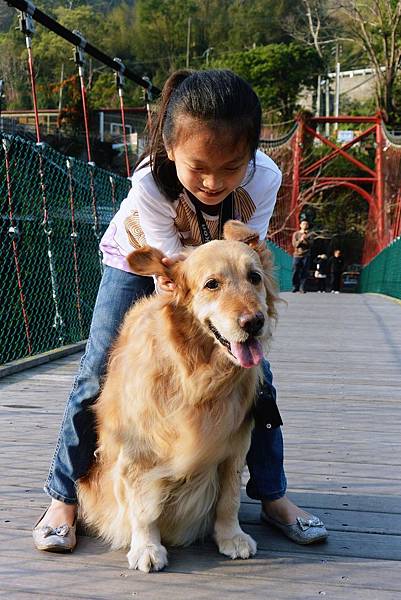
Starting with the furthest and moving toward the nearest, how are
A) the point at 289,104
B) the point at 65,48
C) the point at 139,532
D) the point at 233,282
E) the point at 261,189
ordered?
the point at 65,48 < the point at 289,104 < the point at 261,189 < the point at 139,532 < the point at 233,282

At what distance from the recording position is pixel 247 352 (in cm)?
175

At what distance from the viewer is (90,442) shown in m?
2.17

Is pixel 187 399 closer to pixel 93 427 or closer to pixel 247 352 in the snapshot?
pixel 247 352

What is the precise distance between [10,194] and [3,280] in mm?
682

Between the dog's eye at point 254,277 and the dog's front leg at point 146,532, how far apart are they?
57cm

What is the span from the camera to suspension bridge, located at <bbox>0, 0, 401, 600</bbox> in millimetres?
1885

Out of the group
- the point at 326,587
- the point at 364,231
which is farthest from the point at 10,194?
the point at 364,231

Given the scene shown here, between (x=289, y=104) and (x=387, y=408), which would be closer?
(x=387, y=408)

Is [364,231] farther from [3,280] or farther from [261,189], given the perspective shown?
[261,189]

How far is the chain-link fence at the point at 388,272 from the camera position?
12680mm

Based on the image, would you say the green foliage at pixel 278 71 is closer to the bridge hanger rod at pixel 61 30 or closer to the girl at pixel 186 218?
the bridge hanger rod at pixel 61 30

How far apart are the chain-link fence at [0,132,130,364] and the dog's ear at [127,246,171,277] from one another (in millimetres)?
2857

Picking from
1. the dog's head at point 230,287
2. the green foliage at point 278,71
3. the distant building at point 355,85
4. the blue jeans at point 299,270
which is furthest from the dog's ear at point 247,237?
the distant building at point 355,85

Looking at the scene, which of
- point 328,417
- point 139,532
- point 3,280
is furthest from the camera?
point 3,280
